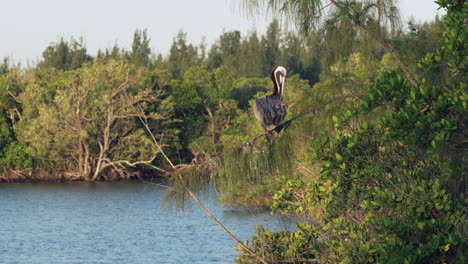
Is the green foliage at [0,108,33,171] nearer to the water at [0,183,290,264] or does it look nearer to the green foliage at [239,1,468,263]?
the water at [0,183,290,264]

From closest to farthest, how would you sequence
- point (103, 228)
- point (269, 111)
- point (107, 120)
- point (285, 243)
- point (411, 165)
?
point (269, 111) → point (411, 165) → point (285, 243) → point (103, 228) → point (107, 120)

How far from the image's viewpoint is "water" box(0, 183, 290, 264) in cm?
3019

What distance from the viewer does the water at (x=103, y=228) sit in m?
30.2

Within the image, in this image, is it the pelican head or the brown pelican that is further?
the pelican head

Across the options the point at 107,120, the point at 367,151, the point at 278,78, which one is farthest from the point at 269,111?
the point at 107,120

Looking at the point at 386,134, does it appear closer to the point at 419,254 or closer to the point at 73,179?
the point at 419,254

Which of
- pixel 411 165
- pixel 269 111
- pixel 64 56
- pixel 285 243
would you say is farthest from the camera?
pixel 64 56

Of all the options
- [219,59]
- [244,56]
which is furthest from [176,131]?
[219,59]

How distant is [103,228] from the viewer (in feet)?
Answer: 124

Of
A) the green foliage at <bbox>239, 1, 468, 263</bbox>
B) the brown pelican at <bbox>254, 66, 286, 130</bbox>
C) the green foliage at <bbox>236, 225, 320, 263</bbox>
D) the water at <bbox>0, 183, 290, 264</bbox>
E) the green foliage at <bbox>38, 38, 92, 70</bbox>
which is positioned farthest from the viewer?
the green foliage at <bbox>38, 38, 92, 70</bbox>

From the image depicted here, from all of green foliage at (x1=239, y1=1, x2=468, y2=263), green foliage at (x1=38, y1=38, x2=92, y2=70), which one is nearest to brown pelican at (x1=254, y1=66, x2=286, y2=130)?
green foliage at (x1=239, y1=1, x2=468, y2=263)

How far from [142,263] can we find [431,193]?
22.6 metres

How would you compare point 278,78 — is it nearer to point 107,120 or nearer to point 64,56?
point 107,120

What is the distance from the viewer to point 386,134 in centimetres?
791
